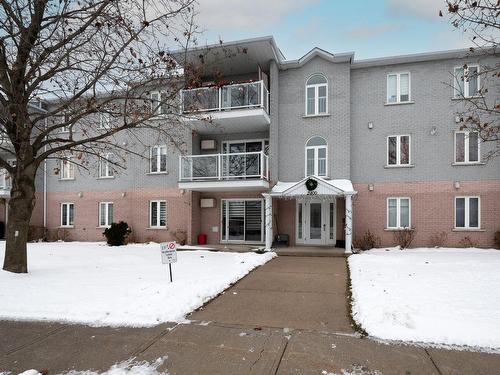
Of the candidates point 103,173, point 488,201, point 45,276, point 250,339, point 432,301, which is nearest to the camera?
point 250,339

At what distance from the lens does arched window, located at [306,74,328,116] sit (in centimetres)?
1583

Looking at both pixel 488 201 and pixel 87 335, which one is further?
pixel 488 201

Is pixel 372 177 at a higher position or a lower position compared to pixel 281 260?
higher

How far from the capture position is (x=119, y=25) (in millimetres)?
8156

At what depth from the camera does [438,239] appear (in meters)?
14.6

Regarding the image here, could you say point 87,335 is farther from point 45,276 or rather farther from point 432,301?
point 432,301

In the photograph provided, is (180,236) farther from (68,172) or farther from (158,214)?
(68,172)

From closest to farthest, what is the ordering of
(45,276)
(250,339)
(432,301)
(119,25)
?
(250,339), (432,301), (119,25), (45,276)

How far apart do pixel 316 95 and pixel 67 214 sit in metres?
14.8

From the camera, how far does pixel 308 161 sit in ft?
52.4

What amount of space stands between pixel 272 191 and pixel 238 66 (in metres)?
5.92

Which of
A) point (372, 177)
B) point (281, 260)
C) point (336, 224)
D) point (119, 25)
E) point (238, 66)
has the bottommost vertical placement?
point (281, 260)

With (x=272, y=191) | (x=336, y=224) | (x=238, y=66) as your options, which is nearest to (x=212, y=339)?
(x=272, y=191)

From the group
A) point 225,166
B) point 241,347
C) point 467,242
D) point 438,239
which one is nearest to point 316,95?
point 225,166
